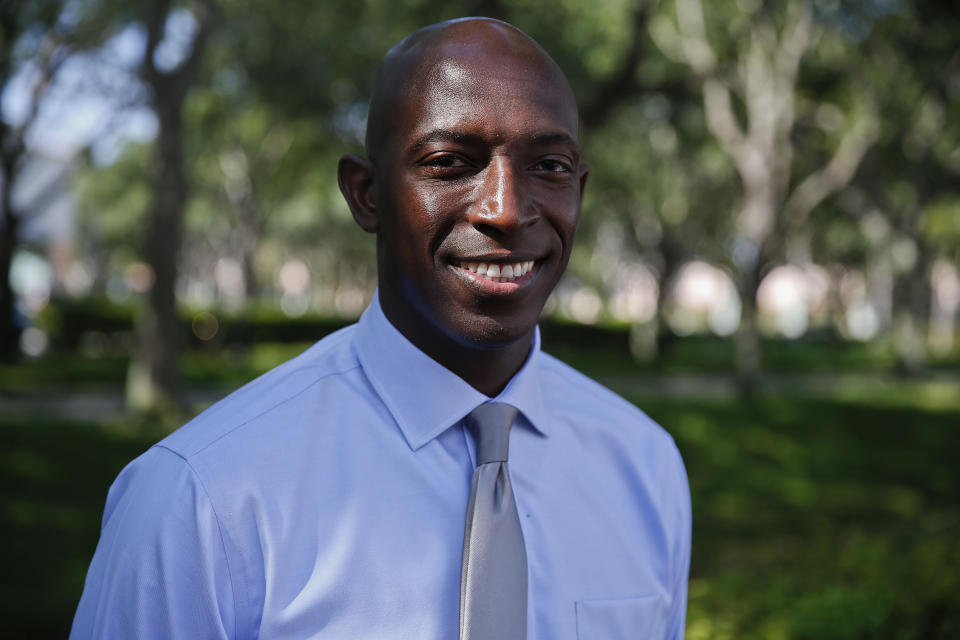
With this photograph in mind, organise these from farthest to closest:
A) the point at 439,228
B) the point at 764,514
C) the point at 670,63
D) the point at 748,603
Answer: the point at 670,63 → the point at 764,514 → the point at 748,603 → the point at 439,228

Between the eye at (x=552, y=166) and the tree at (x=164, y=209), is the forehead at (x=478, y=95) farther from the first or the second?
the tree at (x=164, y=209)

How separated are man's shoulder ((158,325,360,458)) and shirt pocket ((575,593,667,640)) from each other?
67cm

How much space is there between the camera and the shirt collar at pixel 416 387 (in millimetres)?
1769

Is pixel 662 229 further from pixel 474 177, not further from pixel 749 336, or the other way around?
pixel 474 177

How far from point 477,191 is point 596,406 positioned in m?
0.65

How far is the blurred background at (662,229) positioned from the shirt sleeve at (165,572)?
259 cm

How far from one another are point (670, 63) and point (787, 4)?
3.04 metres

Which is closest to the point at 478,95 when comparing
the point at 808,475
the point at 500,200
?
the point at 500,200

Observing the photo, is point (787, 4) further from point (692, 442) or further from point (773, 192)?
point (692, 442)

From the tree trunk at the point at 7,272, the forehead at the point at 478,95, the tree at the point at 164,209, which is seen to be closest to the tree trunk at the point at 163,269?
the tree at the point at 164,209

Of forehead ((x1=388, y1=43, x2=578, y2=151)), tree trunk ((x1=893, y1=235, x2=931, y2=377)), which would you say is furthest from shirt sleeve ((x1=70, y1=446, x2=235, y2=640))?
tree trunk ((x1=893, y1=235, x2=931, y2=377))

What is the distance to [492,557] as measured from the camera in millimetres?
1650

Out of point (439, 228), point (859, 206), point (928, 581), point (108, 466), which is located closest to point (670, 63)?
point (859, 206)

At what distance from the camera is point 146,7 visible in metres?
11.7
